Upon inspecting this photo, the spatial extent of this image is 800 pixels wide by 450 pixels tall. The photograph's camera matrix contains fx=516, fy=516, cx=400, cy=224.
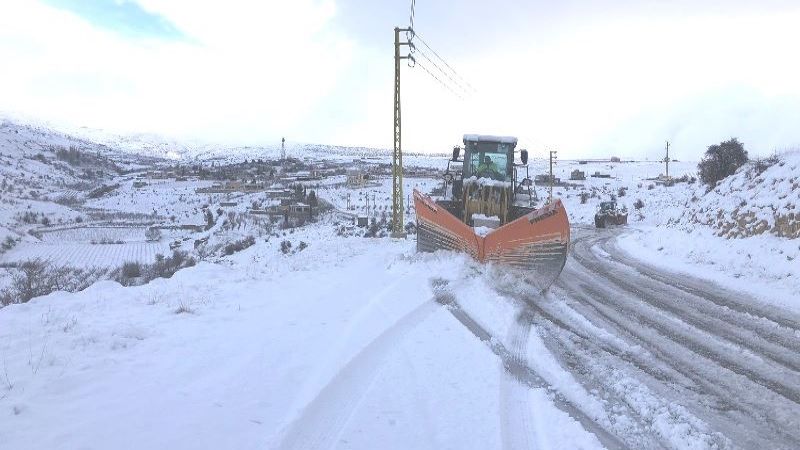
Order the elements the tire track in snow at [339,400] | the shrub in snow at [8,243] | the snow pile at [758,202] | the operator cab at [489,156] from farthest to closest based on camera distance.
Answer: the shrub in snow at [8,243], the operator cab at [489,156], the snow pile at [758,202], the tire track in snow at [339,400]

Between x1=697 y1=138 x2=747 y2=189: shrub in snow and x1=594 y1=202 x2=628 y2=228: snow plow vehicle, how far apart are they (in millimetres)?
6159

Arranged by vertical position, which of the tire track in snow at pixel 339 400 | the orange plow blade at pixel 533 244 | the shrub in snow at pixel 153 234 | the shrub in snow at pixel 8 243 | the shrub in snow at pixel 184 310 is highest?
the orange plow blade at pixel 533 244

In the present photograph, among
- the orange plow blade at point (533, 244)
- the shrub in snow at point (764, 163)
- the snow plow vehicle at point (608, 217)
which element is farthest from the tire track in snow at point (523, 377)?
the snow plow vehicle at point (608, 217)

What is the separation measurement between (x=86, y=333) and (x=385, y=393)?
3.98 m

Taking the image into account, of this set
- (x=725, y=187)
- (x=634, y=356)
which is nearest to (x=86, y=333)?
(x=634, y=356)

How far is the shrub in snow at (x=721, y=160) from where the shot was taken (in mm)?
26375

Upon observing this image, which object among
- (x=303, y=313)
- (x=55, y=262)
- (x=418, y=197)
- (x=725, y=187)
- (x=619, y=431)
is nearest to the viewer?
(x=619, y=431)

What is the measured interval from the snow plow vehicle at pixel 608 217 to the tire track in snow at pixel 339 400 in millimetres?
29070

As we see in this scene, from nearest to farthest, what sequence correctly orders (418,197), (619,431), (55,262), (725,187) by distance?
(619,431), (418,197), (725,187), (55,262)

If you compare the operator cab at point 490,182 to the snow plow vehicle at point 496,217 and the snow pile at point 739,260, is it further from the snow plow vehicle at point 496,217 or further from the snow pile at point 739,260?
the snow pile at point 739,260

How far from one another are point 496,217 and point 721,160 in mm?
19724

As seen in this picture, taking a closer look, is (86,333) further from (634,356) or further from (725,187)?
(725,187)

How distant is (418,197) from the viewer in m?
14.1

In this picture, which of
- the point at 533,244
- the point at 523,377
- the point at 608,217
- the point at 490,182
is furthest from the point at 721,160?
the point at 523,377
